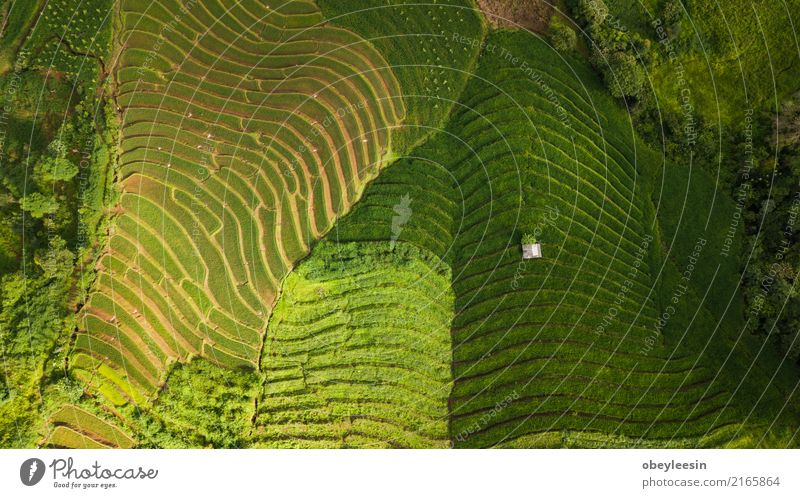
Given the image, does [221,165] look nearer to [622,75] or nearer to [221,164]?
[221,164]

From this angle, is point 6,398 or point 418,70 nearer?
point 6,398

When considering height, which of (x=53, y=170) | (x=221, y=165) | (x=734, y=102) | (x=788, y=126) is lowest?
(x=53, y=170)

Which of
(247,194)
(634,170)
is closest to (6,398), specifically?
(247,194)

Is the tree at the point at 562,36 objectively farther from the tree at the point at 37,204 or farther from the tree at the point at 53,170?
the tree at the point at 37,204

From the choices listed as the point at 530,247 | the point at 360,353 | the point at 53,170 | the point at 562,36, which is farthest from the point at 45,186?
the point at 562,36
